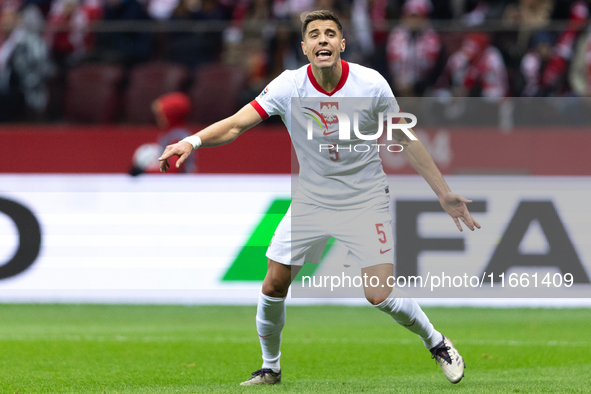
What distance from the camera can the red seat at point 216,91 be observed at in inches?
450

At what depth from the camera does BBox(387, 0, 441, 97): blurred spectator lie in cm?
1076

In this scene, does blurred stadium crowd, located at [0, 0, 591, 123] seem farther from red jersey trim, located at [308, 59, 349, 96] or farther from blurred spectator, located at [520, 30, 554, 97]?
red jersey trim, located at [308, 59, 349, 96]

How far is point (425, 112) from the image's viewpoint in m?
10.8

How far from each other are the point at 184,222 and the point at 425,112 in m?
3.43

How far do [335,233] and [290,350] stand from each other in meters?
2.20

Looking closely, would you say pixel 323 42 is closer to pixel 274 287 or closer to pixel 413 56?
pixel 274 287

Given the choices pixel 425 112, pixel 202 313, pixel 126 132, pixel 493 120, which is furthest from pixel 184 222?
pixel 493 120

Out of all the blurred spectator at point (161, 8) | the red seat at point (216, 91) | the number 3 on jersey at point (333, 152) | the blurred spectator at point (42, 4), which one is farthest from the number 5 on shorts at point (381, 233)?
the blurred spectator at point (42, 4)

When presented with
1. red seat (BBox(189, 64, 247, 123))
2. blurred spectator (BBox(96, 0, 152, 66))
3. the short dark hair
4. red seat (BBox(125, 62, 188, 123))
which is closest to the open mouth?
the short dark hair

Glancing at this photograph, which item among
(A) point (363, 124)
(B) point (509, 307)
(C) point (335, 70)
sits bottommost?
(B) point (509, 307)

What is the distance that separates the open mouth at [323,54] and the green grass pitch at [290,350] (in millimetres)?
2049

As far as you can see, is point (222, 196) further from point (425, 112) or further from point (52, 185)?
point (425, 112)

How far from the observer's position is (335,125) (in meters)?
5.20

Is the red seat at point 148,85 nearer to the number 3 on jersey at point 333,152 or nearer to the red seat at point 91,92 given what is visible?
the red seat at point 91,92
